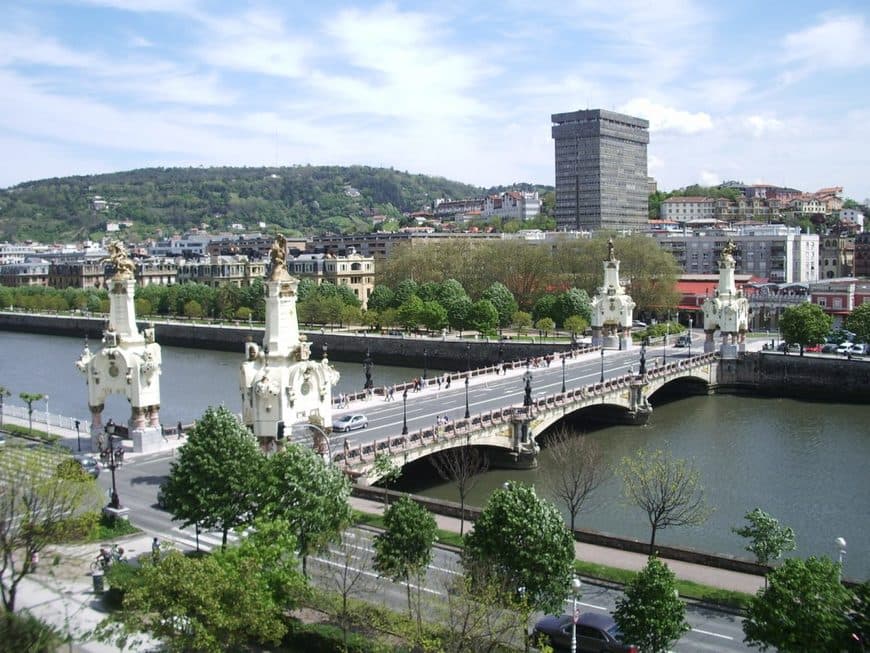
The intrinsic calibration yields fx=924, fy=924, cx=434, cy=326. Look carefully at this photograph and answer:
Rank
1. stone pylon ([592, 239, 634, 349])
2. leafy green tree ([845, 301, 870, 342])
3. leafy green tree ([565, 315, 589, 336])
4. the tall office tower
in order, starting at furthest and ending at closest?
the tall office tower, leafy green tree ([565, 315, 589, 336]), stone pylon ([592, 239, 634, 349]), leafy green tree ([845, 301, 870, 342])

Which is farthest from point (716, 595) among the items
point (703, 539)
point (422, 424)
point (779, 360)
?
point (779, 360)

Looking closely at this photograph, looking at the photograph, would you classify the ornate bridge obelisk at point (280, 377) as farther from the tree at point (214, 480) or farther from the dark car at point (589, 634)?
the dark car at point (589, 634)

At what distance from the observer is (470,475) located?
41062mm

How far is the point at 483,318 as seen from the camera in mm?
89062

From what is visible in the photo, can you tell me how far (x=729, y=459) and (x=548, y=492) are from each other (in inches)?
484

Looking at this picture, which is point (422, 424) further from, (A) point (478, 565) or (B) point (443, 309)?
(B) point (443, 309)

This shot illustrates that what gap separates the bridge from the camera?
126ft

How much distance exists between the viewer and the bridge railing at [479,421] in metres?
38.0

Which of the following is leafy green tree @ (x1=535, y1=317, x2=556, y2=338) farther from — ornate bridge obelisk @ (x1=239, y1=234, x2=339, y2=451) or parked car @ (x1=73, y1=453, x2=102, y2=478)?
parked car @ (x1=73, y1=453, x2=102, y2=478)

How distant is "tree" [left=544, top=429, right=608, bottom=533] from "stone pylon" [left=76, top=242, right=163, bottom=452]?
17275 mm

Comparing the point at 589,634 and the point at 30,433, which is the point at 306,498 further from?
the point at 30,433

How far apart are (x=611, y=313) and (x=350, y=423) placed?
36.7 meters

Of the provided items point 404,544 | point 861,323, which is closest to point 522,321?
point 861,323

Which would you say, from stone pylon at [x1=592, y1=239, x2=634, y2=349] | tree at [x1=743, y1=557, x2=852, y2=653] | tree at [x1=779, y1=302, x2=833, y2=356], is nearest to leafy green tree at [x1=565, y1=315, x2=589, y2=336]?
stone pylon at [x1=592, y1=239, x2=634, y2=349]
